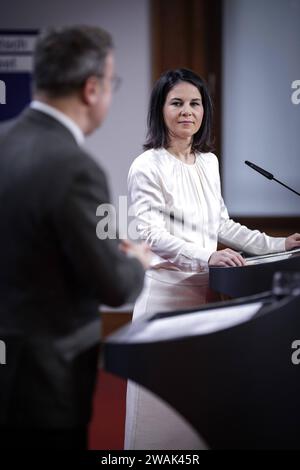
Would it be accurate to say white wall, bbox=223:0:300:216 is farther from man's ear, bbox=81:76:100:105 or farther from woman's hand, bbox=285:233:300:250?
man's ear, bbox=81:76:100:105

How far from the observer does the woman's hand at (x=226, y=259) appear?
86.5 inches

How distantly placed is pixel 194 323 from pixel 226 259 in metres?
0.59

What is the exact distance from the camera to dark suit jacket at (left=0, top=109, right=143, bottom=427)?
1.38 meters

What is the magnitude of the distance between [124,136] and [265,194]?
2.77 feet

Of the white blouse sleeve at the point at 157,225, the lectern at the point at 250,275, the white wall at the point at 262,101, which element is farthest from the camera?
the white wall at the point at 262,101

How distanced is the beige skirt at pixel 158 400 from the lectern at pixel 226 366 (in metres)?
0.53

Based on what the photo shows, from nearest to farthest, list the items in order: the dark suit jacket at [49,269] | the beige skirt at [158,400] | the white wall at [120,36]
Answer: the dark suit jacket at [49,269] → the beige skirt at [158,400] → the white wall at [120,36]

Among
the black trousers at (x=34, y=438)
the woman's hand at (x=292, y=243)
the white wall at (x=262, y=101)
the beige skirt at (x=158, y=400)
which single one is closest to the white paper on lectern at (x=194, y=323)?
the black trousers at (x=34, y=438)

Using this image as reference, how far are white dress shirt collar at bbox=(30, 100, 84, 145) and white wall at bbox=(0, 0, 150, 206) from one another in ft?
9.08

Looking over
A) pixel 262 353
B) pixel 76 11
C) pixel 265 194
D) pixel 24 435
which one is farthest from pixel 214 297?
pixel 76 11

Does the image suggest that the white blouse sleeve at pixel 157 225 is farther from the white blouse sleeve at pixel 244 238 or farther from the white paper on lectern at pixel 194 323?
the white paper on lectern at pixel 194 323

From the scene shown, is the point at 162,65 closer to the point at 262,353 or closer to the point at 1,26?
the point at 1,26

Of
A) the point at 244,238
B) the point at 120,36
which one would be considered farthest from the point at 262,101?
the point at 244,238
